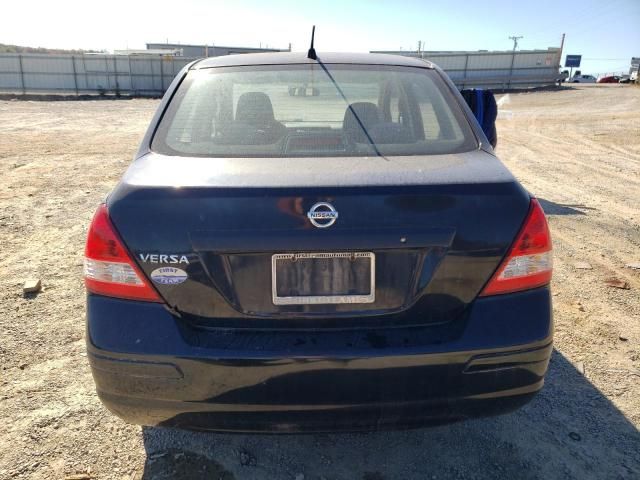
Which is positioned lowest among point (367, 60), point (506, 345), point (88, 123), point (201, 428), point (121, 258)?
point (88, 123)

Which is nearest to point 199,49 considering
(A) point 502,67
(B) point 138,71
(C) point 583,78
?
(B) point 138,71

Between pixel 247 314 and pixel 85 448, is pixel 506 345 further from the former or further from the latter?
pixel 85 448

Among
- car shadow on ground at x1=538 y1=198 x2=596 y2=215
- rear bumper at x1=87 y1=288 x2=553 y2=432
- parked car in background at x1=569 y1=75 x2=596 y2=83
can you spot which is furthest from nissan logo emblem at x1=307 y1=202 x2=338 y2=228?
parked car in background at x1=569 y1=75 x2=596 y2=83

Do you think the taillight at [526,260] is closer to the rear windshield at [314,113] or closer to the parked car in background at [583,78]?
the rear windshield at [314,113]

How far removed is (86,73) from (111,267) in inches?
1363

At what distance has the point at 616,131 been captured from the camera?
14.5m

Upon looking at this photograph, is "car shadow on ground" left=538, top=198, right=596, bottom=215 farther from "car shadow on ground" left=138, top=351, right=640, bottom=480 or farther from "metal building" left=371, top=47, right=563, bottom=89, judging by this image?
"metal building" left=371, top=47, right=563, bottom=89

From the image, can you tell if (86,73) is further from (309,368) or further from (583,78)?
(583,78)

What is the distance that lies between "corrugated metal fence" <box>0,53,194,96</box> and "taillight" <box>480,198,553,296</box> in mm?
32755

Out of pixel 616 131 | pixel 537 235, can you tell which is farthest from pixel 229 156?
pixel 616 131

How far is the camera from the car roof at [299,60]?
2785mm

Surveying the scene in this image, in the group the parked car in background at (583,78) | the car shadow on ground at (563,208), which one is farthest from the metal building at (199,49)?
the car shadow on ground at (563,208)

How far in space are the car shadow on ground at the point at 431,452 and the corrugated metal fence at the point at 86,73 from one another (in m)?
32.3

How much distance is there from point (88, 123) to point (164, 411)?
17.8 meters
